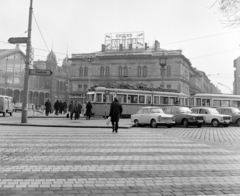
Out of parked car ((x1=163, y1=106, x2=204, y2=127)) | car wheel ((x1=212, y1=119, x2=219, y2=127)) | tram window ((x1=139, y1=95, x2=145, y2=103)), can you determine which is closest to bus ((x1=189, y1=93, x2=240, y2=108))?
tram window ((x1=139, y1=95, x2=145, y2=103))

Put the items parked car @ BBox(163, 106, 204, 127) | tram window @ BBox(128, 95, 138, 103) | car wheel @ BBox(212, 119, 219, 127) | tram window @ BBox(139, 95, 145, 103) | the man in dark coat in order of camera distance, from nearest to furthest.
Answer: the man in dark coat, parked car @ BBox(163, 106, 204, 127), car wheel @ BBox(212, 119, 219, 127), tram window @ BBox(128, 95, 138, 103), tram window @ BBox(139, 95, 145, 103)

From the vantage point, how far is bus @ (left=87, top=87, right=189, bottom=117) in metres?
31.1

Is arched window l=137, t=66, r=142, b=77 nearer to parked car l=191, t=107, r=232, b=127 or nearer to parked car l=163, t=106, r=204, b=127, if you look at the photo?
parked car l=191, t=107, r=232, b=127

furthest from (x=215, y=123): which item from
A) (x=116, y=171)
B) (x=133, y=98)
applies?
(x=116, y=171)

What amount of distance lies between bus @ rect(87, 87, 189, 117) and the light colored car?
34.8 ft

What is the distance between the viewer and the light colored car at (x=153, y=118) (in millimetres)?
19578

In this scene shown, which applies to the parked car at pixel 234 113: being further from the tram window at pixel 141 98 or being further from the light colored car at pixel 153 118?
the tram window at pixel 141 98

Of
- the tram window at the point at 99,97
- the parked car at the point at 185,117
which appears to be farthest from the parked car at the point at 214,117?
the tram window at the point at 99,97

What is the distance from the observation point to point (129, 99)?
108ft

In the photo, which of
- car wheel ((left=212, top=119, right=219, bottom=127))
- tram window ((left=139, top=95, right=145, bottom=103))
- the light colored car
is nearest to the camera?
the light colored car

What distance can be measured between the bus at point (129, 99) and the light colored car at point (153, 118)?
10.6 meters

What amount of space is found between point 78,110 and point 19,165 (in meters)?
20.1

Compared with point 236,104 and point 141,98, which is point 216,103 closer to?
point 236,104

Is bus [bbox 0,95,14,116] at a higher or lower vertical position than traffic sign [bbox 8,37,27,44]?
lower
